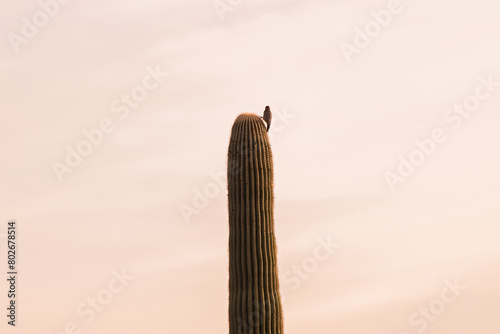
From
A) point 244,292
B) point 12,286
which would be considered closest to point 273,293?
point 244,292

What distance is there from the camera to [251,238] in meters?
18.6

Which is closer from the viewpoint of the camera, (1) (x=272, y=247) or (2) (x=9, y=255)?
(1) (x=272, y=247)

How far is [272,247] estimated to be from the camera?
1878 cm

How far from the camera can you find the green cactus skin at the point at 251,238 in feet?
60.5

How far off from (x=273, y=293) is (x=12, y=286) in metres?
7.12

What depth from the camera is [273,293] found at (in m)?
18.6

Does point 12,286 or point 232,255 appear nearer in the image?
point 232,255

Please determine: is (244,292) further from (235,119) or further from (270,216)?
(235,119)

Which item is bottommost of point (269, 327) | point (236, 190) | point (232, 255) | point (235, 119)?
point (269, 327)

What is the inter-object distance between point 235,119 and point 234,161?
97 cm

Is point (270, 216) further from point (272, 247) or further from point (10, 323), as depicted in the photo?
point (10, 323)

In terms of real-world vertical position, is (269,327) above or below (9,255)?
below

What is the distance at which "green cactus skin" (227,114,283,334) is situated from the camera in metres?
18.4

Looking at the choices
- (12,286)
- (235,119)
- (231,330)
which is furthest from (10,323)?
(235,119)
